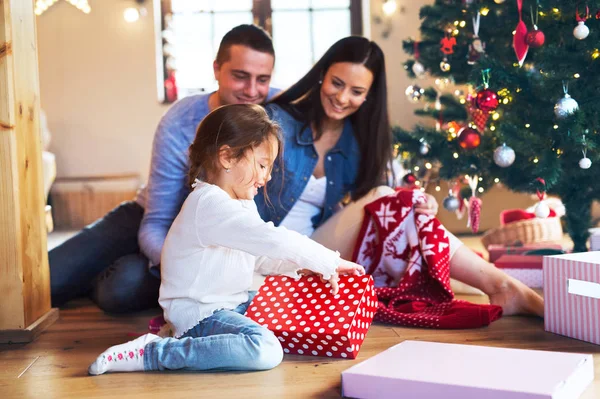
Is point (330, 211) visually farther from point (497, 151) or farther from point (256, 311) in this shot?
point (256, 311)

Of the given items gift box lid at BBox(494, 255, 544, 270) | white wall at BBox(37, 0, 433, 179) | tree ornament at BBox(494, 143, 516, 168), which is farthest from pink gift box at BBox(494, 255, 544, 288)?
white wall at BBox(37, 0, 433, 179)

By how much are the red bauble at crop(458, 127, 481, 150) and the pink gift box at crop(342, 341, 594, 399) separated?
3.52 ft

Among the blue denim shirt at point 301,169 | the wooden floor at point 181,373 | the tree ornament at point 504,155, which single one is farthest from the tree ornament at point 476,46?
the wooden floor at point 181,373

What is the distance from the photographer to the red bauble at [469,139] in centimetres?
224

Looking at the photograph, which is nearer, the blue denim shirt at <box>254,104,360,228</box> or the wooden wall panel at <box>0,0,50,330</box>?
the wooden wall panel at <box>0,0,50,330</box>

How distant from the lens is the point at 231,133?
1.48 m

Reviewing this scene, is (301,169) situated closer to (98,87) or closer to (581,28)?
(581,28)

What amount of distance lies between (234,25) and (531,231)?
3.07m

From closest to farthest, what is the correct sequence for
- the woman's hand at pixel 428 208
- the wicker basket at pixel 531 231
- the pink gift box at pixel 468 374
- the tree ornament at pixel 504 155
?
the pink gift box at pixel 468 374 < the woman's hand at pixel 428 208 < the tree ornament at pixel 504 155 < the wicker basket at pixel 531 231

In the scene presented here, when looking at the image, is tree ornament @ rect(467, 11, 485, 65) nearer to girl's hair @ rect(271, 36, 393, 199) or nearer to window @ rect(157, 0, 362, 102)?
girl's hair @ rect(271, 36, 393, 199)

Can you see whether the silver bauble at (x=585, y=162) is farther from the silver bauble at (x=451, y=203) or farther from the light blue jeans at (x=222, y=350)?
the light blue jeans at (x=222, y=350)

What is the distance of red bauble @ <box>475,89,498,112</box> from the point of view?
2076mm

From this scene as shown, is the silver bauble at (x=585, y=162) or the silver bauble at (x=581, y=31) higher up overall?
the silver bauble at (x=581, y=31)

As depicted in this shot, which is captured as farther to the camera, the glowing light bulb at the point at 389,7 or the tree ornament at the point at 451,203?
the glowing light bulb at the point at 389,7
